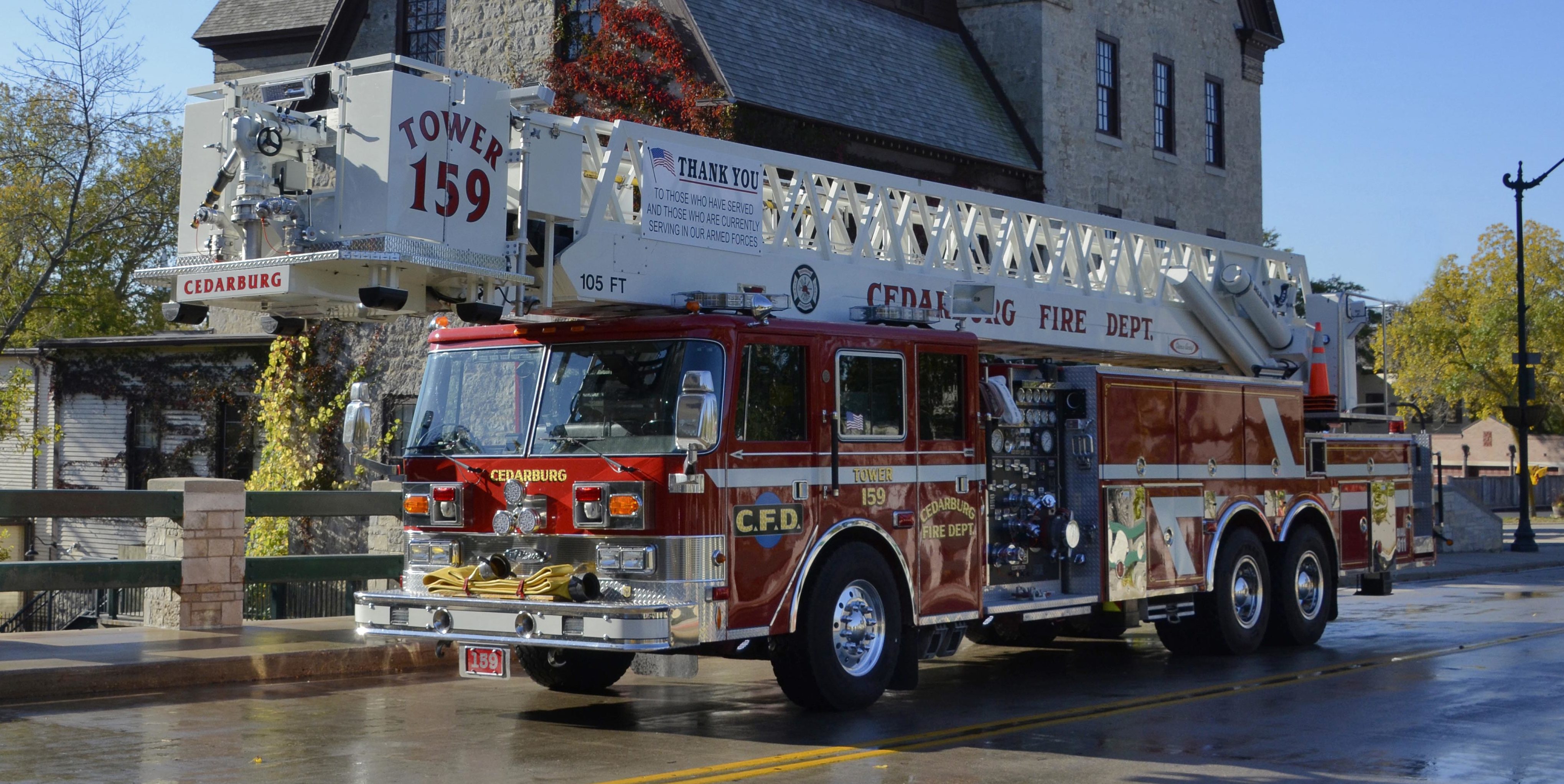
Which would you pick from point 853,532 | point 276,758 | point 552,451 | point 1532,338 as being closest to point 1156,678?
point 853,532

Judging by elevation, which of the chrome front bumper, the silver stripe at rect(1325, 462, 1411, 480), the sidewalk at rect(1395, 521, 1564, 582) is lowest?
the sidewalk at rect(1395, 521, 1564, 582)

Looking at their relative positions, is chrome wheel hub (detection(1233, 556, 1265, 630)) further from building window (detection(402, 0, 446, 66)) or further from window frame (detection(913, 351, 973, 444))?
building window (detection(402, 0, 446, 66))

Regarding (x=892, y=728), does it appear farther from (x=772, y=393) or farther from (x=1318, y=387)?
(x=1318, y=387)

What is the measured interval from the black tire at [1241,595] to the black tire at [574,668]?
17.1 ft

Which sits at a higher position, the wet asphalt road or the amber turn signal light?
the amber turn signal light

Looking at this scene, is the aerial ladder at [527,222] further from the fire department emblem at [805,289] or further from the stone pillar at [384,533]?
the stone pillar at [384,533]

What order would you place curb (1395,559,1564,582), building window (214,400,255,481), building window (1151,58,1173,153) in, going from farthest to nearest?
building window (1151,58,1173,153)
curb (1395,559,1564,582)
building window (214,400,255,481)

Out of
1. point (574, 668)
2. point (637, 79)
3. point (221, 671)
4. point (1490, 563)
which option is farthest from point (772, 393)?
point (1490, 563)

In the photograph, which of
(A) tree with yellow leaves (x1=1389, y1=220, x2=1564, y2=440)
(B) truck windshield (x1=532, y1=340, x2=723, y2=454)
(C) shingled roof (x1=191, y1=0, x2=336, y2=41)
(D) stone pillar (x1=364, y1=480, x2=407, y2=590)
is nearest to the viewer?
(B) truck windshield (x1=532, y1=340, x2=723, y2=454)

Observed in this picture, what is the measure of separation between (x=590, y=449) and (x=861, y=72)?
16091 millimetres

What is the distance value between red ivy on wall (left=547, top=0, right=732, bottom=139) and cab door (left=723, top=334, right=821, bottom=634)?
11663mm

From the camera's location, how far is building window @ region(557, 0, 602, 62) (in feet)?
71.5

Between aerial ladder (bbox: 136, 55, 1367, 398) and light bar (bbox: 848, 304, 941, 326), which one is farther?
light bar (bbox: 848, 304, 941, 326)

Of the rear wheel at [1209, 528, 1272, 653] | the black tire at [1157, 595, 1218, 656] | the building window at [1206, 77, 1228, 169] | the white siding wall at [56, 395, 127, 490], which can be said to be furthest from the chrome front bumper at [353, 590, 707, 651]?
the building window at [1206, 77, 1228, 169]
